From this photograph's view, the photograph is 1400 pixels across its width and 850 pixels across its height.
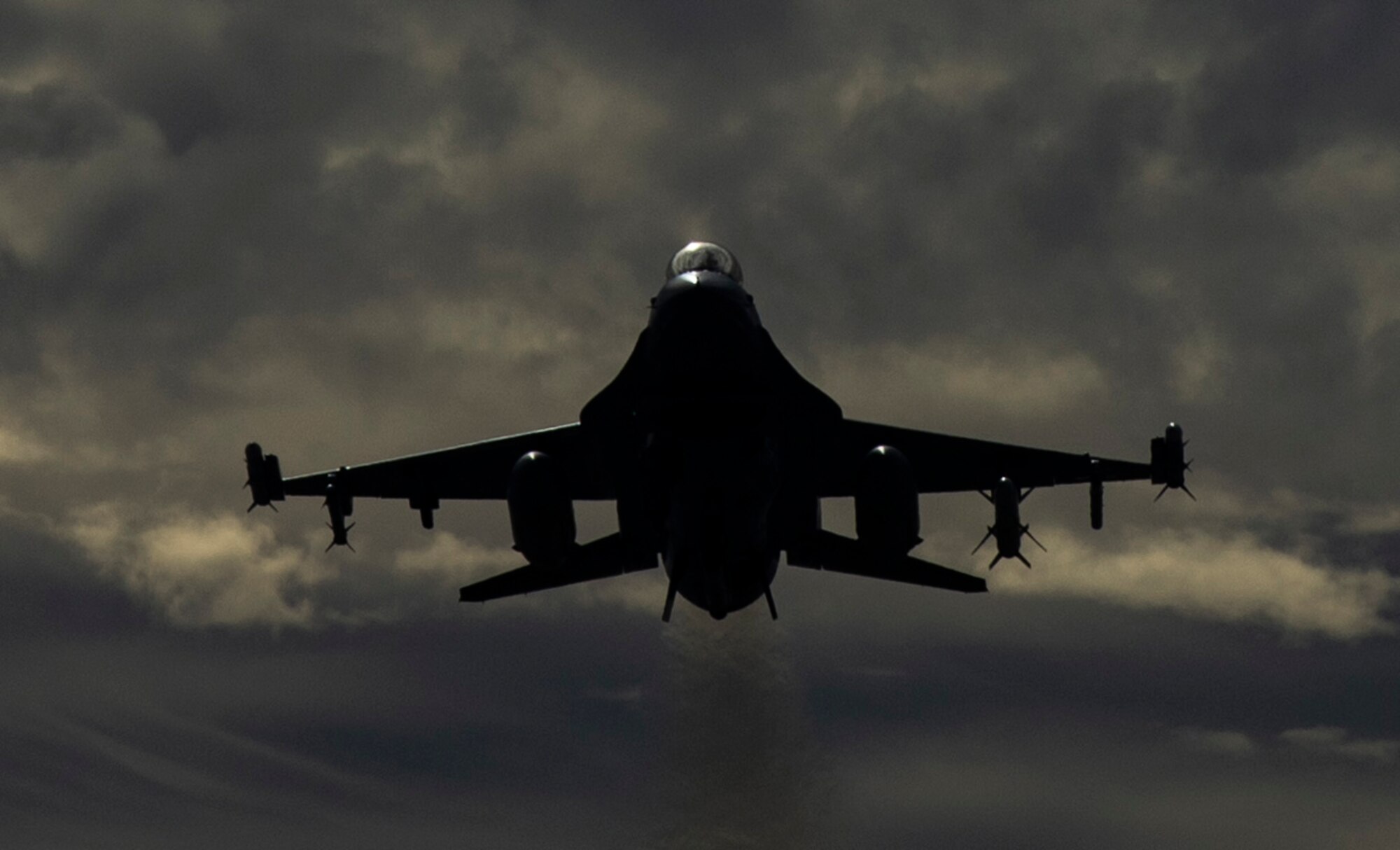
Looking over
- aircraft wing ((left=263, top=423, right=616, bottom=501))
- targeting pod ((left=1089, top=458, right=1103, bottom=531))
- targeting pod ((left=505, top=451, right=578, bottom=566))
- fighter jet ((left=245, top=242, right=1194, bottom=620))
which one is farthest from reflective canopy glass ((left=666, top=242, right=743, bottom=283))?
targeting pod ((left=1089, top=458, right=1103, bottom=531))

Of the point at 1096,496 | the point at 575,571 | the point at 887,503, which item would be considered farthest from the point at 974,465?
the point at 575,571

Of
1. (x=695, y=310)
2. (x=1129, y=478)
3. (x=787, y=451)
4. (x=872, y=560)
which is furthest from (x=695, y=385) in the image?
(x=1129, y=478)

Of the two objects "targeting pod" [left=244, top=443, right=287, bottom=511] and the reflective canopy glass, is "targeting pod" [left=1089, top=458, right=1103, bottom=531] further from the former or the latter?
"targeting pod" [left=244, top=443, right=287, bottom=511]

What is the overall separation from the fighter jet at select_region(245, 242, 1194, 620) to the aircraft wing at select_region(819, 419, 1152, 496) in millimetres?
45

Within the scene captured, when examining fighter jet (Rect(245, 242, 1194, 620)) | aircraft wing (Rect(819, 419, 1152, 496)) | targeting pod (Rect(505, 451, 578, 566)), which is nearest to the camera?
fighter jet (Rect(245, 242, 1194, 620))

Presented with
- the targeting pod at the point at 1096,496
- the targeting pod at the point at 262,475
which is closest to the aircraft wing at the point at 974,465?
the targeting pod at the point at 1096,496

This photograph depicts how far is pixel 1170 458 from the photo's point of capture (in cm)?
4006

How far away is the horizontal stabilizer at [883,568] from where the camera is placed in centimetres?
4031

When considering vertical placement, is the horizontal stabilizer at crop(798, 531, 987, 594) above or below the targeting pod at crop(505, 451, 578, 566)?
above

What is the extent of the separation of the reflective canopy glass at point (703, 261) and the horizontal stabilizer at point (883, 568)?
8065 mm

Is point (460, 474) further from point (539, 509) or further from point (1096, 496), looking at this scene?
point (1096, 496)

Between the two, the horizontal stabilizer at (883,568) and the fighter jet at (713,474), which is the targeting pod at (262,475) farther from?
the horizontal stabilizer at (883,568)

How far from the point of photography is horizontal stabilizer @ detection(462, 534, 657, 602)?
40.8 m

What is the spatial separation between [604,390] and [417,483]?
783 centimetres
